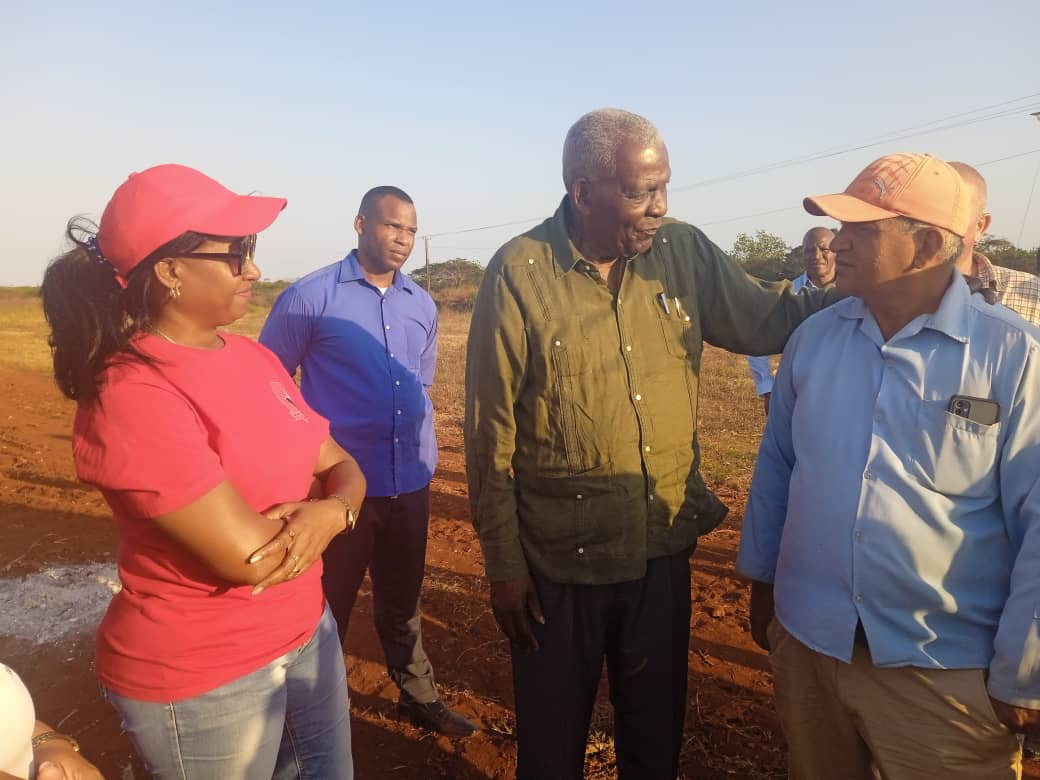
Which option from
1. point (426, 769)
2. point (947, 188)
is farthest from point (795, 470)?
point (426, 769)

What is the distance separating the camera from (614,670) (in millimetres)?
2543

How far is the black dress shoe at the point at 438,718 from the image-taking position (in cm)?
346

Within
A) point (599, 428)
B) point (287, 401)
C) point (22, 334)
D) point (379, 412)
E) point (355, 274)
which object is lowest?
point (22, 334)

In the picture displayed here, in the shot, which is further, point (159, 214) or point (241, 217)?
point (241, 217)

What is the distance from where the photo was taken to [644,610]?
2430 millimetres

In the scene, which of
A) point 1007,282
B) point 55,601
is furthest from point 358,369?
point 55,601

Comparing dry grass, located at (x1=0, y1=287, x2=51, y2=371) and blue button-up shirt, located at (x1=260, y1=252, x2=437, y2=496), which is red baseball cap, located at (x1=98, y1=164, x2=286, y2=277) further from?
dry grass, located at (x1=0, y1=287, x2=51, y2=371)

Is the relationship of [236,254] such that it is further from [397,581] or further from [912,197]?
[397,581]

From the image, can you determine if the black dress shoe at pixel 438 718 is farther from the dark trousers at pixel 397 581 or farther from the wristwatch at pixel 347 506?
the wristwatch at pixel 347 506

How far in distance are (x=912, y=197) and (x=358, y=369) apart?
234 cm

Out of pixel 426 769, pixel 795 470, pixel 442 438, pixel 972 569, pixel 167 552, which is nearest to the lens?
pixel 167 552

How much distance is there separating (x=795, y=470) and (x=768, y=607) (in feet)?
1.73

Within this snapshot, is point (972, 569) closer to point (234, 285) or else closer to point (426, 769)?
point (234, 285)

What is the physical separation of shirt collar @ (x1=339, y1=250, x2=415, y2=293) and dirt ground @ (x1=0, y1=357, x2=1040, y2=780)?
212 cm
